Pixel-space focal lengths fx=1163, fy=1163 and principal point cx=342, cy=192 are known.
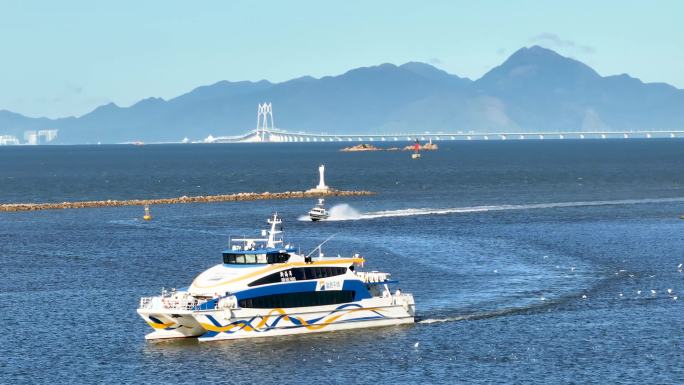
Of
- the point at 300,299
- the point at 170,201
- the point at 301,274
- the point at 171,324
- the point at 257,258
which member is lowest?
the point at 171,324

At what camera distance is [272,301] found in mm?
58875

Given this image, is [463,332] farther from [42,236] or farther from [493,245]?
[42,236]

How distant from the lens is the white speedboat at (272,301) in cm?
5784

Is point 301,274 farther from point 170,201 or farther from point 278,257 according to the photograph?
point 170,201

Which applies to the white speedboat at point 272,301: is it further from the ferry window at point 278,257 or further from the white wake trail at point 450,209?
the white wake trail at point 450,209

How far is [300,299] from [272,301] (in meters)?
1.57

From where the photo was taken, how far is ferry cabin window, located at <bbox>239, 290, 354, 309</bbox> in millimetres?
58531

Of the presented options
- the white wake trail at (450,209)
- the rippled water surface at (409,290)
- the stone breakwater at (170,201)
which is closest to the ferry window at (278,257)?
the rippled water surface at (409,290)

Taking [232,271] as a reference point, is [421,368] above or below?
below

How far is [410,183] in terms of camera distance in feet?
647

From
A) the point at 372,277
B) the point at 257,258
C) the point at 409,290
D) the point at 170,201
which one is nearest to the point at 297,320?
the point at 257,258

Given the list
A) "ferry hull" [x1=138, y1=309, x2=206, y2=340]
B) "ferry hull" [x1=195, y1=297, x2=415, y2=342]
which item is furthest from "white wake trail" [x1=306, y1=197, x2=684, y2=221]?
"ferry hull" [x1=138, y1=309, x2=206, y2=340]

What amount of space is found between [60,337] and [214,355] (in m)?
9.09

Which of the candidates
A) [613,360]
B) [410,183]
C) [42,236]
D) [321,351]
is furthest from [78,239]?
[410,183]
